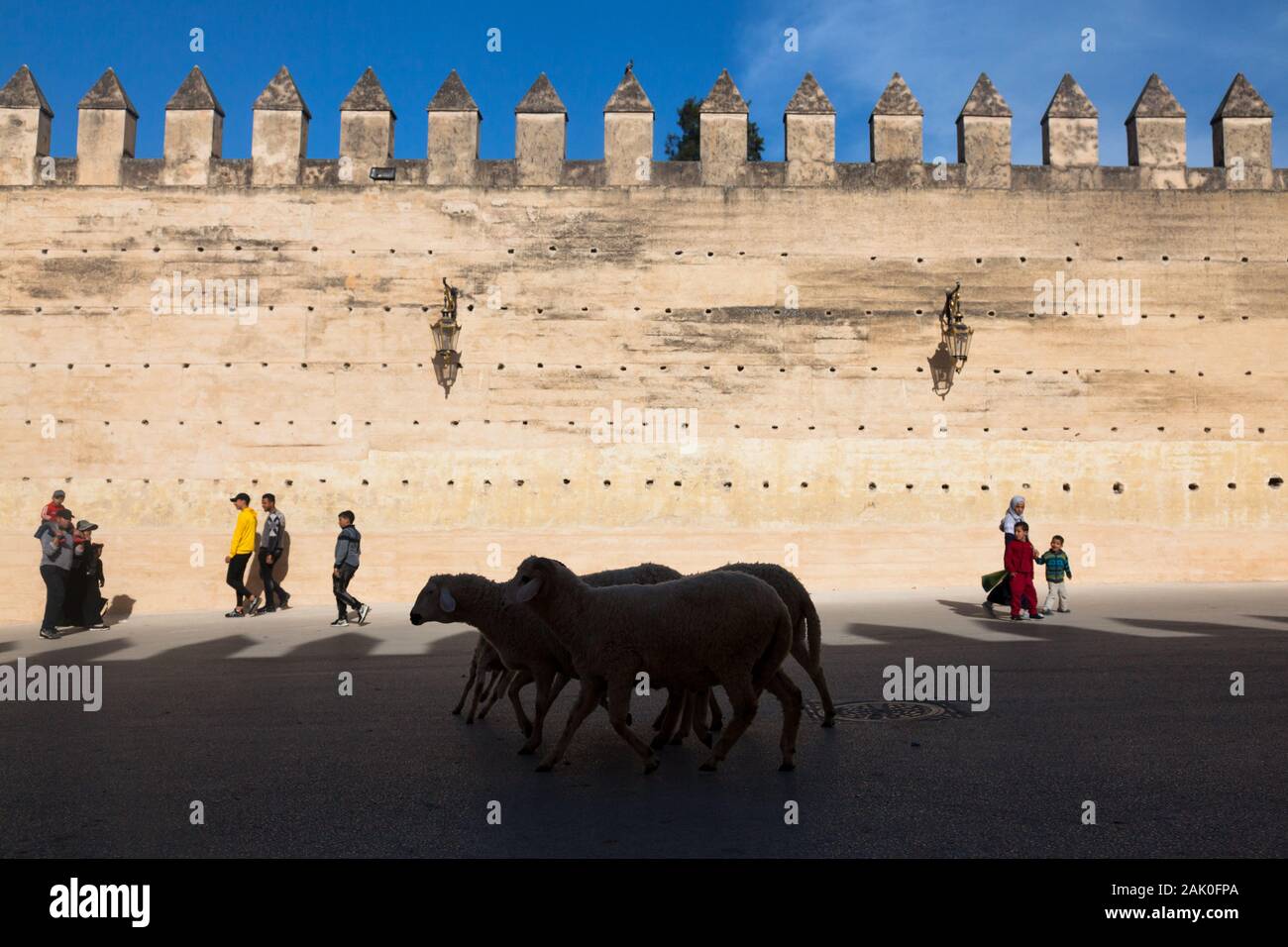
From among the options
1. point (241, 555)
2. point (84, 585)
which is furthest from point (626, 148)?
point (84, 585)

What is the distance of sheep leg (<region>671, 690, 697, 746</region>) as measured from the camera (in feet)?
17.4

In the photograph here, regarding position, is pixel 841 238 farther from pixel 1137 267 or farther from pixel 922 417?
pixel 1137 267

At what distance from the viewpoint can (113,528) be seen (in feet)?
52.5

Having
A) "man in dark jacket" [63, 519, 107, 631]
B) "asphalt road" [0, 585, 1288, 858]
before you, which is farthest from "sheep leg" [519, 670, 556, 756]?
"man in dark jacket" [63, 519, 107, 631]

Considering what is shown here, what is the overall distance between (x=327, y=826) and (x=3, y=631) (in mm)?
12063

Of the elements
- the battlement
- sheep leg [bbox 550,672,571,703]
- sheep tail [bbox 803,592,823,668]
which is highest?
the battlement

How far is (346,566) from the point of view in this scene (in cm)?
1269

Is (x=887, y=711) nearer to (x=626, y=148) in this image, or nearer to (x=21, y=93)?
(x=626, y=148)

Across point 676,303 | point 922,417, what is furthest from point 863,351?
point 676,303

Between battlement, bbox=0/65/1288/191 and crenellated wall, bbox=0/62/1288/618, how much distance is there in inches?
2.3

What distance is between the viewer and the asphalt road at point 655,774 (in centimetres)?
345

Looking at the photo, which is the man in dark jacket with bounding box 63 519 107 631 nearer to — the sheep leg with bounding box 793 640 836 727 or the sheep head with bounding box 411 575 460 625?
the sheep head with bounding box 411 575 460 625

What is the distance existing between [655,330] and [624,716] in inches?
509

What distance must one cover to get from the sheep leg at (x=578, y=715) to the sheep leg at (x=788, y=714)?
90 centimetres
